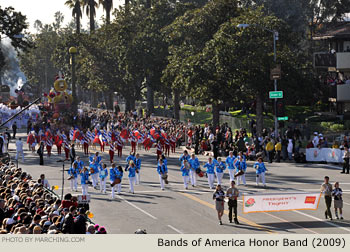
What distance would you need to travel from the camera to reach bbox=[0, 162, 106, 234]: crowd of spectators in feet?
53.4

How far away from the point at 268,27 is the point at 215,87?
17.9 ft

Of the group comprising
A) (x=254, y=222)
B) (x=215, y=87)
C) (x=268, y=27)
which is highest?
(x=268, y=27)

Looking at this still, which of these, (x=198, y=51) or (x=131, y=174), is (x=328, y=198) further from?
(x=198, y=51)

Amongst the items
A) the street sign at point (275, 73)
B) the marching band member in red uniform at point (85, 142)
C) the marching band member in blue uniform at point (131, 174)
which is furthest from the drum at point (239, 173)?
the marching band member in red uniform at point (85, 142)

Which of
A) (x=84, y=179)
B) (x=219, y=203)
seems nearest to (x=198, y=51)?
(x=84, y=179)

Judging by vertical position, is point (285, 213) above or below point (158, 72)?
below

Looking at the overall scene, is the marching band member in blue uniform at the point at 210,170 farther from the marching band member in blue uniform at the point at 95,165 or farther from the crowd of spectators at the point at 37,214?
the crowd of spectators at the point at 37,214

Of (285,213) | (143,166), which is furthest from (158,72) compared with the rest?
(285,213)

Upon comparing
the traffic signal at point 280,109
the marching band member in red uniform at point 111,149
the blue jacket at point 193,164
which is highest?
the traffic signal at point 280,109

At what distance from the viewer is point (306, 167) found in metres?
39.2

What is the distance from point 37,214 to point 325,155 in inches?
1044

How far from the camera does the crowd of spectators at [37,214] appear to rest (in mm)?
16266

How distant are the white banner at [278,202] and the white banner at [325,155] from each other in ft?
49.0

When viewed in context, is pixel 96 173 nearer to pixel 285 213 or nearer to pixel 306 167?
pixel 285 213
